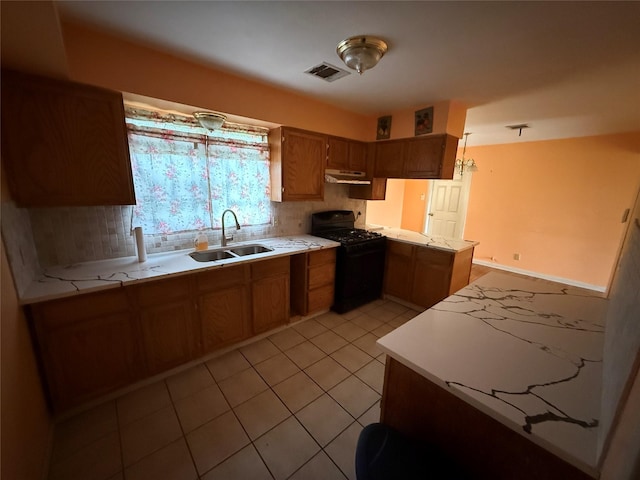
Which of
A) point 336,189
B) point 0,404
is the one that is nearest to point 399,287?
point 336,189

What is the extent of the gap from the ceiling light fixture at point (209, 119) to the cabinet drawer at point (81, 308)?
1.43 m

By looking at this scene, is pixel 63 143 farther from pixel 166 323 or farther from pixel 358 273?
pixel 358 273

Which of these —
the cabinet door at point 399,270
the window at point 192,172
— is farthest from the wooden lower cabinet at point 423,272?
the window at point 192,172

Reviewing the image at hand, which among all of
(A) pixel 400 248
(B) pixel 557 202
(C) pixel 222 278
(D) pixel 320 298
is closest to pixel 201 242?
(C) pixel 222 278

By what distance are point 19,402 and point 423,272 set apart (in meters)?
3.23

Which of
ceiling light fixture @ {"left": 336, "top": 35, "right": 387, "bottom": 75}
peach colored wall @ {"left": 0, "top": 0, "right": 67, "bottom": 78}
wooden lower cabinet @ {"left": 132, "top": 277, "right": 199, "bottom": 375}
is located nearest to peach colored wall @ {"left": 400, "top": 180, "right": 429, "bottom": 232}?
ceiling light fixture @ {"left": 336, "top": 35, "right": 387, "bottom": 75}

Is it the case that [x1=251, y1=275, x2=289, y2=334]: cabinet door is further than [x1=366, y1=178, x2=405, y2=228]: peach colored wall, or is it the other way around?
[x1=366, y1=178, x2=405, y2=228]: peach colored wall

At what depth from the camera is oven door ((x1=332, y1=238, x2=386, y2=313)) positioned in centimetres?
297

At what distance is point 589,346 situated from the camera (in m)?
1.12

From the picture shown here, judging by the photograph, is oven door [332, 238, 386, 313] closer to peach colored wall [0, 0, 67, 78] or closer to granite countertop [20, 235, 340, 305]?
granite countertop [20, 235, 340, 305]

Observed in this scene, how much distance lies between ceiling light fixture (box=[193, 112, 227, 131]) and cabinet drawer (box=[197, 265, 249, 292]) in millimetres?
1215

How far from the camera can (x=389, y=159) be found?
325 centimetres

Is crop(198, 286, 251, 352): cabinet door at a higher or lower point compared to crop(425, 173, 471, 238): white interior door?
lower

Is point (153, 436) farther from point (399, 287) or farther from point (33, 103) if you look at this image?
point (399, 287)
